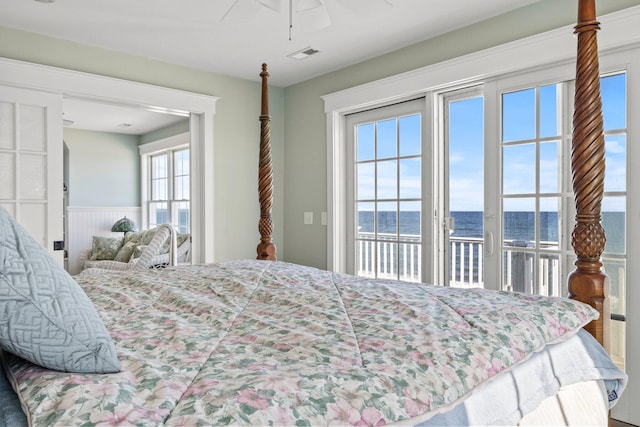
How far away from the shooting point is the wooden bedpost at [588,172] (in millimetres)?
1620

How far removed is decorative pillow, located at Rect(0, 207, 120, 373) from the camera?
2.57 feet

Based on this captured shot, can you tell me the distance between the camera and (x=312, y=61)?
3857mm

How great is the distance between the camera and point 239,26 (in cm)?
313

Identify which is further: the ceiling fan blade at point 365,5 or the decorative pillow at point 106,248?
the decorative pillow at point 106,248

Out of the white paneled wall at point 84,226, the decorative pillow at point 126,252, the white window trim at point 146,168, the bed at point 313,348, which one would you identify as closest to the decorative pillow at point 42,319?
the bed at point 313,348

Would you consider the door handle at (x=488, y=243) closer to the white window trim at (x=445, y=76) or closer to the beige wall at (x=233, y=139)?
the white window trim at (x=445, y=76)

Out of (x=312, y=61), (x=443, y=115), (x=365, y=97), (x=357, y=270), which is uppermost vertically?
(x=312, y=61)

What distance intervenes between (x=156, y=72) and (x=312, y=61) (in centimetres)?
134

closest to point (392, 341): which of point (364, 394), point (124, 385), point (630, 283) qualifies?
point (364, 394)

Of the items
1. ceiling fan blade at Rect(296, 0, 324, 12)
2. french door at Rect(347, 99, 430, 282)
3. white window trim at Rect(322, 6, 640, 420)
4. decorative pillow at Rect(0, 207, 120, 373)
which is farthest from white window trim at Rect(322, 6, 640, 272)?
decorative pillow at Rect(0, 207, 120, 373)

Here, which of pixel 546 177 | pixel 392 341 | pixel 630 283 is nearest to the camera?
pixel 392 341

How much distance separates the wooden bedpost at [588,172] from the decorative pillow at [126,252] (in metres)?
4.83

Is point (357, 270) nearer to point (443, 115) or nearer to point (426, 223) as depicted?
point (426, 223)

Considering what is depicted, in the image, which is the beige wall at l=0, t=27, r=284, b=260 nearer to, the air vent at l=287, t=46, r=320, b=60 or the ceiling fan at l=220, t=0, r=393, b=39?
the air vent at l=287, t=46, r=320, b=60
